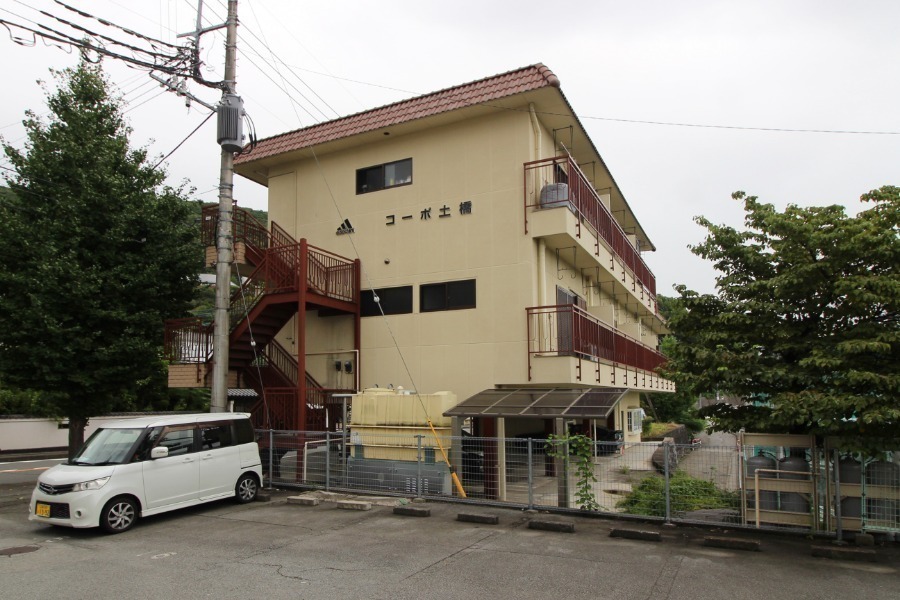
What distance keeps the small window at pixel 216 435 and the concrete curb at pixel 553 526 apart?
5846mm

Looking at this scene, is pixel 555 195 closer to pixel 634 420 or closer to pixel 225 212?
pixel 225 212

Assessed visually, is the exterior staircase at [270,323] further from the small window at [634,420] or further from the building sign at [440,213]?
the small window at [634,420]

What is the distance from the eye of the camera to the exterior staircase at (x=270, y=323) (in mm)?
13875

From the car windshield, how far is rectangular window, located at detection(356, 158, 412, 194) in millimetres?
8543

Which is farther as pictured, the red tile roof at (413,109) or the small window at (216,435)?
the red tile roof at (413,109)

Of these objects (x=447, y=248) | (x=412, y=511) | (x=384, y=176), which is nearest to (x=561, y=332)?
(x=447, y=248)

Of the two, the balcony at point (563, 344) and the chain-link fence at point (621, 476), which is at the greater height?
the balcony at point (563, 344)

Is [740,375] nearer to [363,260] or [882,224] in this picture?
[882,224]

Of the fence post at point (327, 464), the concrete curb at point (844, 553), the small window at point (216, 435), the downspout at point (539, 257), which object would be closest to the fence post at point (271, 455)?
the fence post at point (327, 464)

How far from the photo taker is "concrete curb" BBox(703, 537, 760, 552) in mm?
7941

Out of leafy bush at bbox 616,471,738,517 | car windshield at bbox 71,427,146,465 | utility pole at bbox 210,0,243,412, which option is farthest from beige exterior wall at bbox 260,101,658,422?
car windshield at bbox 71,427,146,465

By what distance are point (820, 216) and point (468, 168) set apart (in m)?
7.86

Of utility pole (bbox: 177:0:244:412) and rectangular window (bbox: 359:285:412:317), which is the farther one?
rectangular window (bbox: 359:285:412:317)

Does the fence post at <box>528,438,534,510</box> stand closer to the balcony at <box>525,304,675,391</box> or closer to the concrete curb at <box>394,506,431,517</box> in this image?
the concrete curb at <box>394,506,431,517</box>
